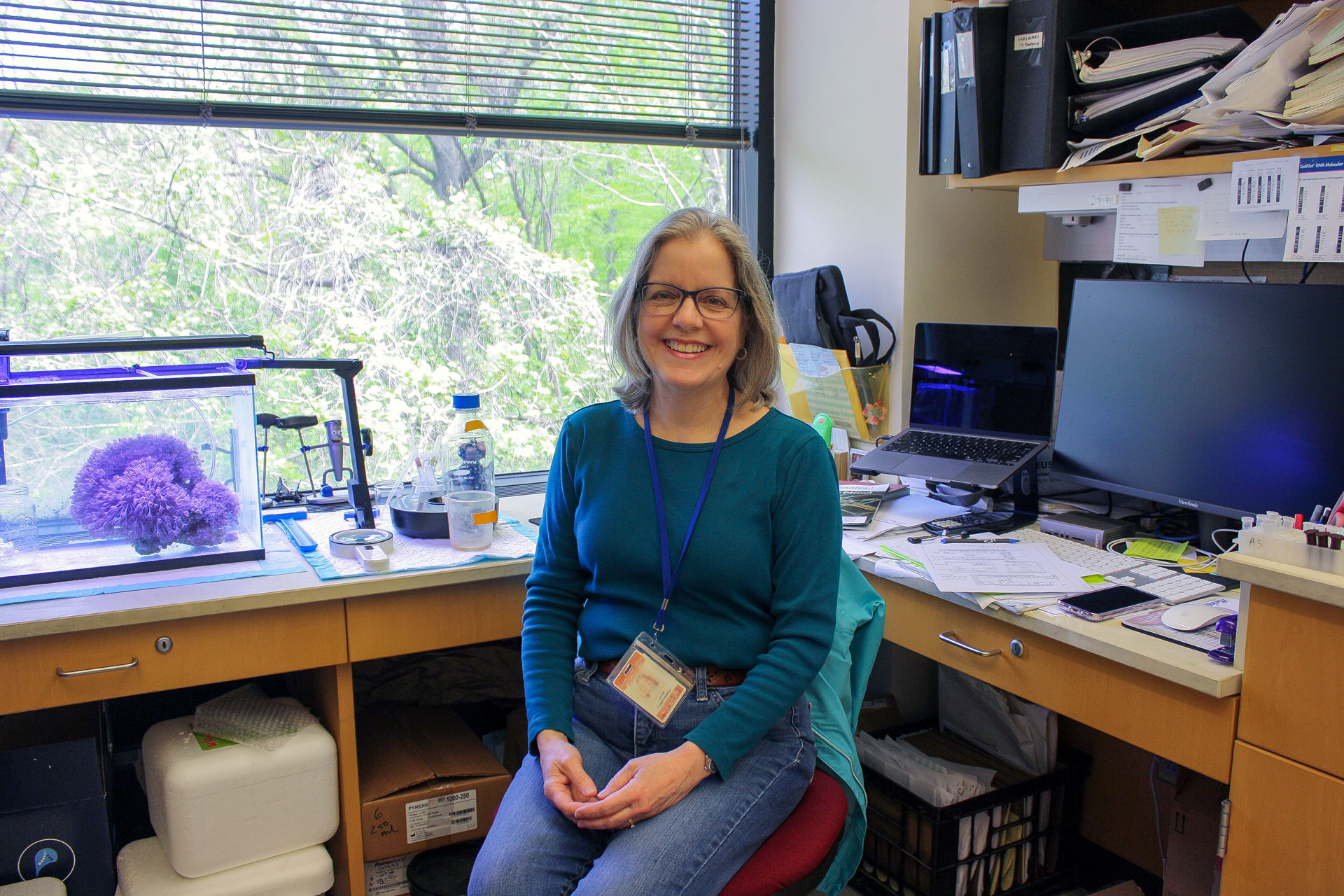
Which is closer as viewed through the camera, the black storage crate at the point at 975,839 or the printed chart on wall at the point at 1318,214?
the printed chart on wall at the point at 1318,214

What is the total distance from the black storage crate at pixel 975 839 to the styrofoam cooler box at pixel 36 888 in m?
1.47

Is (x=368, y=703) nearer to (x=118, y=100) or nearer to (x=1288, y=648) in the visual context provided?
(x=118, y=100)

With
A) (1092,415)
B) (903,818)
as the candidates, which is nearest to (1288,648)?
(1092,415)

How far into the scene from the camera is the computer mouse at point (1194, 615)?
1411 mm

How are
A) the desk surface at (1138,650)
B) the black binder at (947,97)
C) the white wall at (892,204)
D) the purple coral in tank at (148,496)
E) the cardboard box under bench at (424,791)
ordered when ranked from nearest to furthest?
the desk surface at (1138,650)
the purple coral in tank at (148,496)
the cardboard box under bench at (424,791)
the black binder at (947,97)
the white wall at (892,204)

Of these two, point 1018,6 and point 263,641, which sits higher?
point 1018,6

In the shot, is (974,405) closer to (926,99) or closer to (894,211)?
(894,211)

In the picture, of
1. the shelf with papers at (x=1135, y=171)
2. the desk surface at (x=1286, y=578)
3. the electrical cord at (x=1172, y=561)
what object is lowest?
the electrical cord at (x=1172, y=561)

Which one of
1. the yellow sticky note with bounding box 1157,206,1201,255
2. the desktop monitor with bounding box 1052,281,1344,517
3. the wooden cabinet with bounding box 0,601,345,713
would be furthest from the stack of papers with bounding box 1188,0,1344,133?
the wooden cabinet with bounding box 0,601,345,713

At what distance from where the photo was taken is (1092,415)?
1.92 m

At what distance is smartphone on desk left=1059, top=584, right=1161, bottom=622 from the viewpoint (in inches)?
58.3

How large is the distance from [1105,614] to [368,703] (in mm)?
1611

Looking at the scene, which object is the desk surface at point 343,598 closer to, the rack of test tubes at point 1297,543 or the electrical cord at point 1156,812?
the rack of test tubes at point 1297,543

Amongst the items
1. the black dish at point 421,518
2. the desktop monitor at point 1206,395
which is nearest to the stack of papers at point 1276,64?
the desktop monitor at point 1206,395
